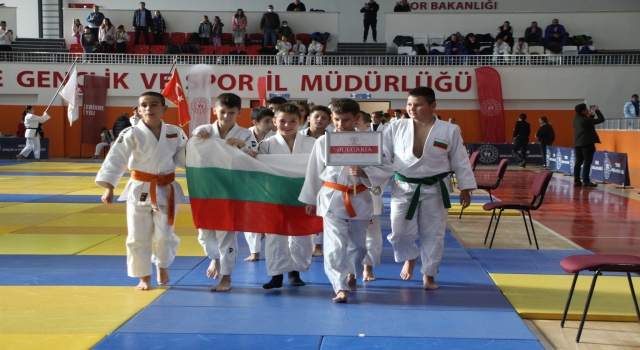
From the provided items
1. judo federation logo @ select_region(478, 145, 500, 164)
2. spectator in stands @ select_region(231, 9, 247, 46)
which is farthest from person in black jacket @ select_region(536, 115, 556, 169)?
spectator in stands @ select_region(231, 9, 247, 46)

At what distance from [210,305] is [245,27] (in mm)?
23222

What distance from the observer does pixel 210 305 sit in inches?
188

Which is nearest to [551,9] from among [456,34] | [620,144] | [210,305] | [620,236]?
[456,34]

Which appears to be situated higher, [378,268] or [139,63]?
[139,63]

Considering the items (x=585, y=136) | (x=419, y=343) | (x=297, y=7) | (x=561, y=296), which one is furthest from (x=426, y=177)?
(x=297, y=7)

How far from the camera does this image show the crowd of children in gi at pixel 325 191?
16.7 ft

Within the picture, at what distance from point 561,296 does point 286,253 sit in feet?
6.89

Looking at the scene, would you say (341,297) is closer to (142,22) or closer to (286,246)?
(286,246)

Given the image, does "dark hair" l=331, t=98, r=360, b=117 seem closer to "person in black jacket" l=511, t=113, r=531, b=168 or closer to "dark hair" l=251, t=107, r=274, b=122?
"dark hair" l=251, t=107, r=274, b=122

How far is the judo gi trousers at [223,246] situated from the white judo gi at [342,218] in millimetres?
778

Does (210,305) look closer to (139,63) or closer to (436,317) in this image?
(436,317)

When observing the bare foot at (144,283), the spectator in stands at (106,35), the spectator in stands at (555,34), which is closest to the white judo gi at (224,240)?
the bare foot at (144,283)

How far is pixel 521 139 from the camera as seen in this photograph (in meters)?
21.2

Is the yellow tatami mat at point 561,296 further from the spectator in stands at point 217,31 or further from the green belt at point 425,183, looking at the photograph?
the spectator in stands at point 217,31
